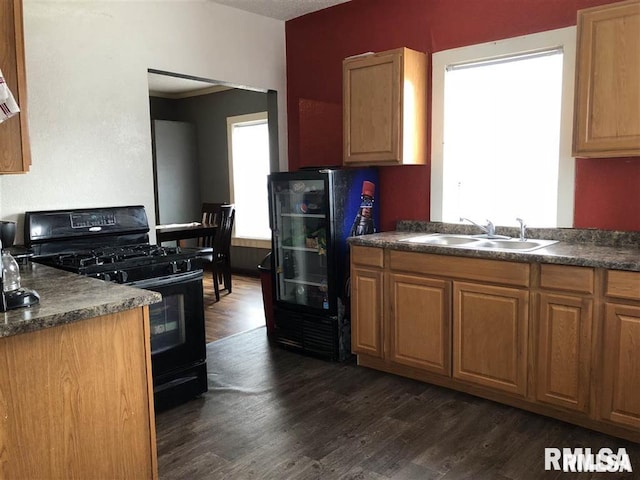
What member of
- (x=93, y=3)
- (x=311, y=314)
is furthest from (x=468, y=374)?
(x=93, y=3)

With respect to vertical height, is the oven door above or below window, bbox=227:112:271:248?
below

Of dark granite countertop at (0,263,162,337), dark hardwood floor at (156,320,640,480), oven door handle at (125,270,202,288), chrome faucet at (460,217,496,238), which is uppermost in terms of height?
chrome faucet at (460,217,496,238)

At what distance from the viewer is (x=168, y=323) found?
282cm

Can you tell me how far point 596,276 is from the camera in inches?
94.9

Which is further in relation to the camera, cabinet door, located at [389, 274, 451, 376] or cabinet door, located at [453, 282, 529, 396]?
cabinet door, located at [389, 274, 451, 376]

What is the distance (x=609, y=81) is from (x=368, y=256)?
1588mm

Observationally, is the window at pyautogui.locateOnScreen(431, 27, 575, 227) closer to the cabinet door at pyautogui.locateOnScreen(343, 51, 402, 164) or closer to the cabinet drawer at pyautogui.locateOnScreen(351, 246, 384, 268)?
the cabinet door at pyautogui.locateOnScreen(343, 51, 402, 164)

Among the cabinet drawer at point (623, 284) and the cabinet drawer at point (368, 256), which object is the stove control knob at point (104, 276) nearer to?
the cabinet drawer at point (368, 256)

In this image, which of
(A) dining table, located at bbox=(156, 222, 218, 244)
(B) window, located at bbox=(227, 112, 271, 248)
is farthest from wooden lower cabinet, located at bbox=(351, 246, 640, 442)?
(B) window, located at bbox=(227, 112, 271, 248)

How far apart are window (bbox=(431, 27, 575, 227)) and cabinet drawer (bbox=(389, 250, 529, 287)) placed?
61cm

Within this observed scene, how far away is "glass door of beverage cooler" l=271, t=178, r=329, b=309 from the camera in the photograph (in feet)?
12.0

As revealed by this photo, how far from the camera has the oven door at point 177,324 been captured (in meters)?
2.75

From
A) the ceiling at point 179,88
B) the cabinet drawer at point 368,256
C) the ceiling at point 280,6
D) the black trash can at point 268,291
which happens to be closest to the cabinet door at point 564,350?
the cabinet drawer at point 368,256

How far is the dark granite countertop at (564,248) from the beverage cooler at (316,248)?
9.0 inches
